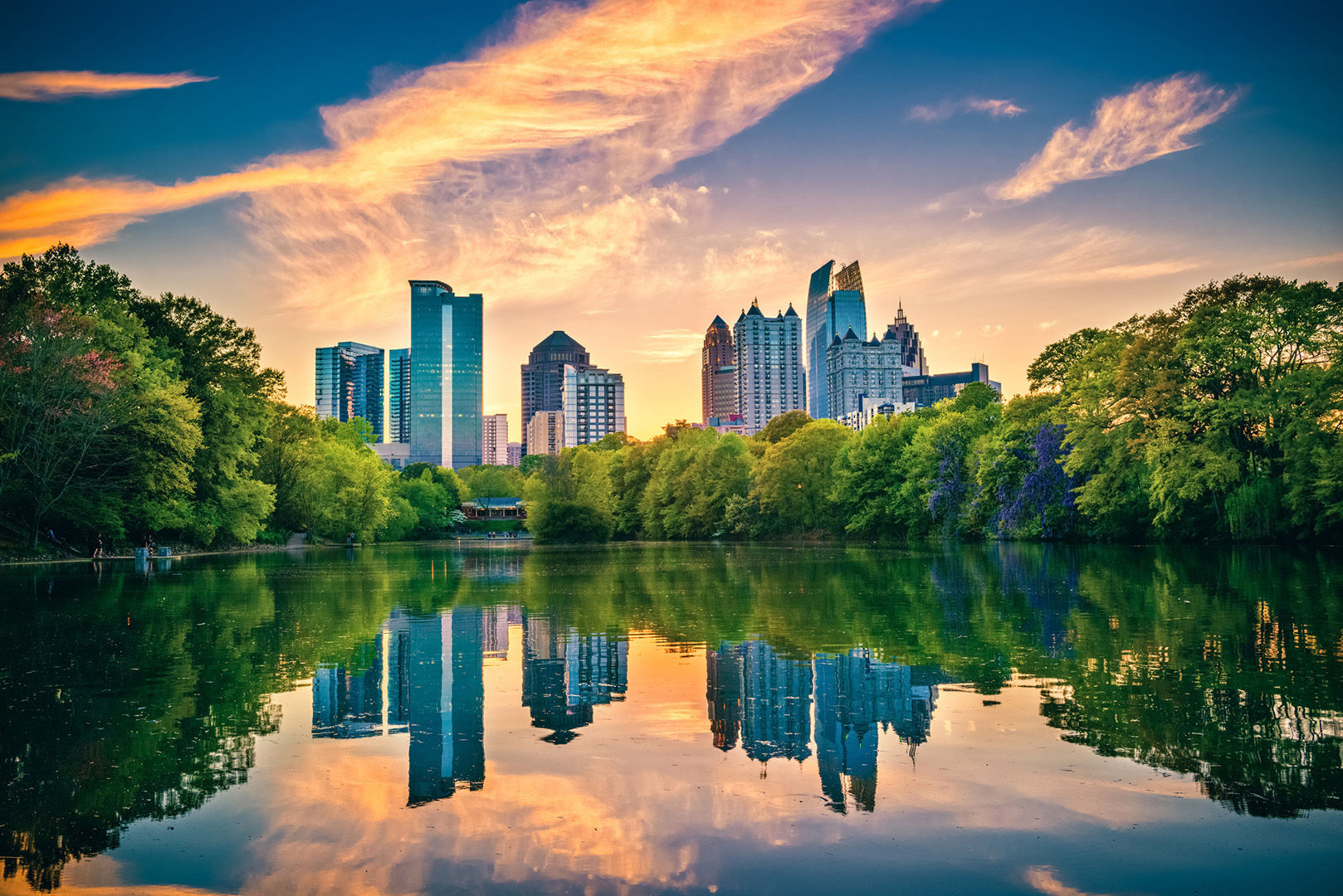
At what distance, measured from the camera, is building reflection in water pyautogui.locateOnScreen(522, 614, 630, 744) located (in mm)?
11242

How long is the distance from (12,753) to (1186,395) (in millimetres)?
56032

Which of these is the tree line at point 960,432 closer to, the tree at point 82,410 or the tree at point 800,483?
the tree at point 82,410

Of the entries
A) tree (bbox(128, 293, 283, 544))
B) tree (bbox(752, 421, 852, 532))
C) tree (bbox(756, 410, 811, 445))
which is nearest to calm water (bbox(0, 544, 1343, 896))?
tree (bbox(128, 293, 283, 544))

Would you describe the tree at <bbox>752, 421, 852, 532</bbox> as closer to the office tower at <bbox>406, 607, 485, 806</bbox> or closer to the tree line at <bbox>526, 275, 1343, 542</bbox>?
the tree line at <bbox>526, 275, 1343, 542</bbox>

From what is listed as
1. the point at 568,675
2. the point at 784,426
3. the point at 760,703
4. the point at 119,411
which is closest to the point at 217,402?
the point at 119,411

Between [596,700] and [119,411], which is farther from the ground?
[119,411]

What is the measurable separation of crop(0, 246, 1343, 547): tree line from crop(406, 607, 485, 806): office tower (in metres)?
35.7

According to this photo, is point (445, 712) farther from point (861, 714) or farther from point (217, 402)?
point (217, 402)

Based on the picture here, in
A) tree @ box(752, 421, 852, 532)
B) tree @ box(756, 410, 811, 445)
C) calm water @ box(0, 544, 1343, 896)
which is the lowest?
calm water @ box(0, 544, 1343, 896)

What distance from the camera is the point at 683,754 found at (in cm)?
941

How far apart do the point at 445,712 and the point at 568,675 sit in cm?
276

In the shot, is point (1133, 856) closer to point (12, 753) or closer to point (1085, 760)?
point (1085, 760)

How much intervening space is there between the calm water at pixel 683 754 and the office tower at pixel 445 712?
7cm

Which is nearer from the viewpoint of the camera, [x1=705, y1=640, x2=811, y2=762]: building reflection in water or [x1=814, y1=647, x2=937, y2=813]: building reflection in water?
[x1=814, y1=647, x2=937, y2=813]: building reflection in water
